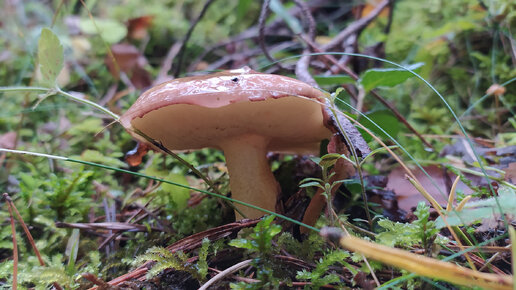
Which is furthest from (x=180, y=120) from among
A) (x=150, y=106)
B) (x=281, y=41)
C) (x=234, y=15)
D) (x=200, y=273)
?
(x=234, y=15)

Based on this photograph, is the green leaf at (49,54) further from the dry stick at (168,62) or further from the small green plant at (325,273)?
the dry stick at (168,62)

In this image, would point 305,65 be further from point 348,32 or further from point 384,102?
Result: point 348,32

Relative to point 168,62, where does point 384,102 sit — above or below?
below

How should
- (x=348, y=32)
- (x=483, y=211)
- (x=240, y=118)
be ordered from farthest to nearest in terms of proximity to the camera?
1. (x=348, y=32)
2. (x=240, y=118)
3. (x=483, y=211)

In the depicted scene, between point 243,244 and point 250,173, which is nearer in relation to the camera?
point 243,244

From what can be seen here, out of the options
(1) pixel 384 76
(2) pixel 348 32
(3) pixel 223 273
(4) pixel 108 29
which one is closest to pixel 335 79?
(1) pixel 384 76

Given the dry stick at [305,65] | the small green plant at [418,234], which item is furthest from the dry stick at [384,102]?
the small green plant at [418,234]
